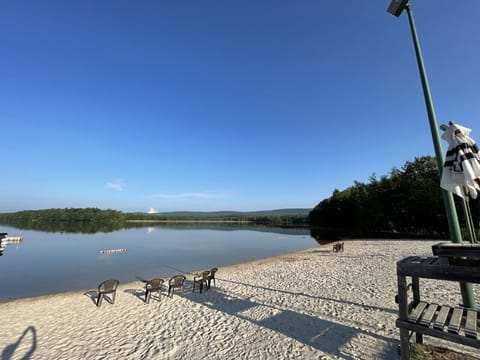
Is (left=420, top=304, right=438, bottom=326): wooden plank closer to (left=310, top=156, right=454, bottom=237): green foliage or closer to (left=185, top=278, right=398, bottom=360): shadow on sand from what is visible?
(left=185, top=278, right=398, bottom=360): shadow on sand

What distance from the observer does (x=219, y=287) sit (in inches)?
414

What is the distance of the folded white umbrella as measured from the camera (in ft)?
10.6

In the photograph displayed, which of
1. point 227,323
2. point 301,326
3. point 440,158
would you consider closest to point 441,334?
point 440,158

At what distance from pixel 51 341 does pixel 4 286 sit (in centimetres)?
1390

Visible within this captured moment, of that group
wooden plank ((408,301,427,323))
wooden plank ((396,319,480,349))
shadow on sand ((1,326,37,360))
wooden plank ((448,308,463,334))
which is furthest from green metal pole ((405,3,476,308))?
shadow on sand ((1,326,37,360))

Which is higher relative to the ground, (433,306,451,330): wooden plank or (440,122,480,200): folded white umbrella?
(440,122,480,200): folded white umbrella

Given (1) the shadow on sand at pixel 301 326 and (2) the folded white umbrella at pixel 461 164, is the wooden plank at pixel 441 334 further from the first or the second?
(2) the folded white umbrella at pixel 461 164

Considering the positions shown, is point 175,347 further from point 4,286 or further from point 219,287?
point 4,286

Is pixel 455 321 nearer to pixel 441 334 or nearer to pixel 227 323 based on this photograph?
pixel 441 334

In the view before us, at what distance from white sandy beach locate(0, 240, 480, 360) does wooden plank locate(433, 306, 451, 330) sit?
119 centimetres

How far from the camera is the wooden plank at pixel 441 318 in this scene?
11.1ft

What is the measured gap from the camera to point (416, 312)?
387 cm

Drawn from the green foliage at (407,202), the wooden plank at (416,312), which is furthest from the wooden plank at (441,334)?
the green foliage at (407,202)

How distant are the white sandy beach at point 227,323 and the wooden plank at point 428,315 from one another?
3.68 feet
